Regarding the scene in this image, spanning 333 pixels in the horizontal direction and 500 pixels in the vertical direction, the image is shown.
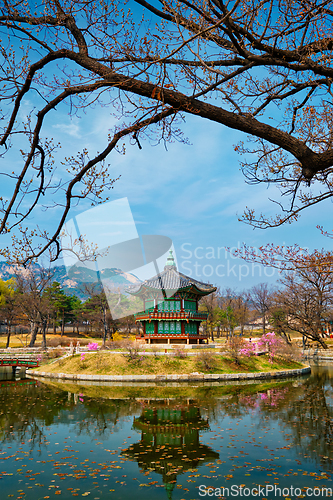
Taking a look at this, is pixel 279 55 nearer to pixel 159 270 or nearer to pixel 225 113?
pixel 225 113

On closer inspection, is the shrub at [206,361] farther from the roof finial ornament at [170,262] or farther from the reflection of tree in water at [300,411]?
the roof finial ornament at [170,262]

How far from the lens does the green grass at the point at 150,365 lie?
23.8 m

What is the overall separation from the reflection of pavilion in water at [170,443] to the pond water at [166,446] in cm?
3

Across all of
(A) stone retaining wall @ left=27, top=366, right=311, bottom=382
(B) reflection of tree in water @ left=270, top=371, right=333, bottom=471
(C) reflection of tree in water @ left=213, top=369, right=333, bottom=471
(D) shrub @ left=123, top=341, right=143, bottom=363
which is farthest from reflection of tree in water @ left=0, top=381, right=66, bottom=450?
(B) reflection of tree in water @ left=270, top=371, right=333, bottom=471

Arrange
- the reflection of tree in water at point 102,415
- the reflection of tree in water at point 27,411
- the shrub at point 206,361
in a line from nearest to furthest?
the reflection of tree in water at point 27,411 < the reflection of tree in water at point 102,415 < the shrub at point 206,361

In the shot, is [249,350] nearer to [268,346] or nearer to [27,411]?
[268,346]

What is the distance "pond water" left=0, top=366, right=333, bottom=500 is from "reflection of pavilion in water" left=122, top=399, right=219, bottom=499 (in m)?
0.03

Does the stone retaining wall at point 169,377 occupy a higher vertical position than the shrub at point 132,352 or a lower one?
lower

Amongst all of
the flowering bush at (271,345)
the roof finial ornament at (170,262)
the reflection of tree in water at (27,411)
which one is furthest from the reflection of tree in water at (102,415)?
the roof finial ornament at (170,262)

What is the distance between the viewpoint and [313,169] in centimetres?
407

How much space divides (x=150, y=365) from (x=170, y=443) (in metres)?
15.4

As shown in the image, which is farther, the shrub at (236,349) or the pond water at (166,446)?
the shrub at (236,349)

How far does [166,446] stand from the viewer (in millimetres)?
9000

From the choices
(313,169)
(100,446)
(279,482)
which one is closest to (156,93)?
(313,169)
